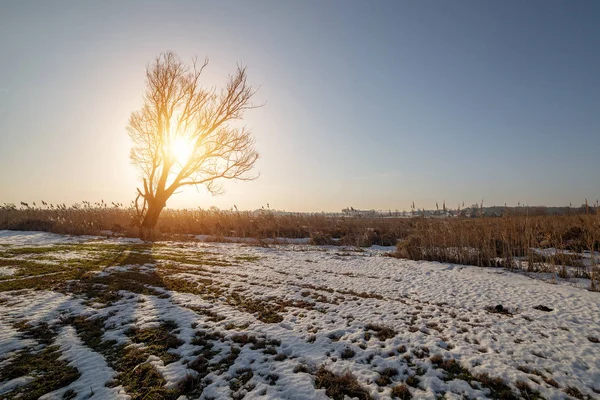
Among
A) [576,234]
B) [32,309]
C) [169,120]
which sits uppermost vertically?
[169,120]

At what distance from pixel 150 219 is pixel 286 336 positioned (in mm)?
14964

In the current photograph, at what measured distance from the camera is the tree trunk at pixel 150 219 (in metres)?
16.2

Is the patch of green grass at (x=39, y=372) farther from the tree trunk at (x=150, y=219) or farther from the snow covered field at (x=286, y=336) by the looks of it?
the tree trunk at (x=150, y=219)

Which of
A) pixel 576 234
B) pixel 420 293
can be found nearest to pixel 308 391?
pixel 420 293

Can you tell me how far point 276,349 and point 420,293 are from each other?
4436mm

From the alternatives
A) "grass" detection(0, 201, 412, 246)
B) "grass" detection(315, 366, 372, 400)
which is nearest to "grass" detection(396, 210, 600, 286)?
"grass" detection(0, 201, 412, 246)

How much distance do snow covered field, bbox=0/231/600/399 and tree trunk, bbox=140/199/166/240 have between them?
8098 millimetres

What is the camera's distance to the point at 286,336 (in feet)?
14.4

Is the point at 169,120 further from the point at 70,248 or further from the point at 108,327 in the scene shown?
the point at 108,327

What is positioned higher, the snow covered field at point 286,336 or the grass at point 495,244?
the grass at point 495,244

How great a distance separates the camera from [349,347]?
4.08 m

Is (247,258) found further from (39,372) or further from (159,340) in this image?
(39,372)

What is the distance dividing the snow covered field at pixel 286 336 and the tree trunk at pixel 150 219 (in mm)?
8098

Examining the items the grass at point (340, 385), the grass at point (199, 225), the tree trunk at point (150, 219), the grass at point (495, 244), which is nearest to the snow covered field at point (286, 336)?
the grass at point (340, 385)
